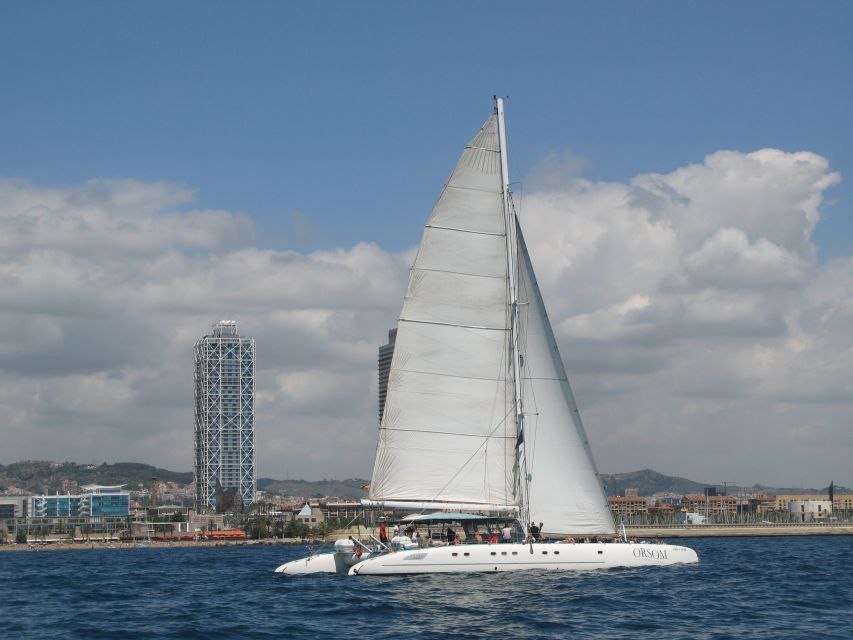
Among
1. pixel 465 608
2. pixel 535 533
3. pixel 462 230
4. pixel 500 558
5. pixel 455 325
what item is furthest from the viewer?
pixel 462 230

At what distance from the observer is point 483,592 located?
138ft

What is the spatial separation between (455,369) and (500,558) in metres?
8.61

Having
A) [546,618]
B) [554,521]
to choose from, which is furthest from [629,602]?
[554,521]

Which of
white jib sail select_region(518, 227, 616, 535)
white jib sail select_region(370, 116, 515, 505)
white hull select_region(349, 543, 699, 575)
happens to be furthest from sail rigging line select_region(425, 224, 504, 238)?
white hull select_region(349, 543, 699, 575)

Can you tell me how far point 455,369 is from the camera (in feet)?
164

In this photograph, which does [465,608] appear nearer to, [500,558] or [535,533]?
[500,558]

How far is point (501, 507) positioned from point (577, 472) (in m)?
3.99

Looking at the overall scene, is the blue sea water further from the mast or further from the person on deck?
the mast

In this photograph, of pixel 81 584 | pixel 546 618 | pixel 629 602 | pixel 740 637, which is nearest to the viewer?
pixel 740 637

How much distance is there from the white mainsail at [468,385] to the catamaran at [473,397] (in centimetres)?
5

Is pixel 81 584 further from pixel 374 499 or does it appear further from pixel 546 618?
pixel 546 618

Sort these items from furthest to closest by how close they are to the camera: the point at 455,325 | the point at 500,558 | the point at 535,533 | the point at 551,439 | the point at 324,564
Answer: the point at 324,564 → the point at 551,439 → the point at 455,325 → the point at 535,533 → the point at 500,558

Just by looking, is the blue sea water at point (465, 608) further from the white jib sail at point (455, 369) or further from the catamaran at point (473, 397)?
the white jib sail at point (455, 369)

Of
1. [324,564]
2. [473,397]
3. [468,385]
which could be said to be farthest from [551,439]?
[324,564]
